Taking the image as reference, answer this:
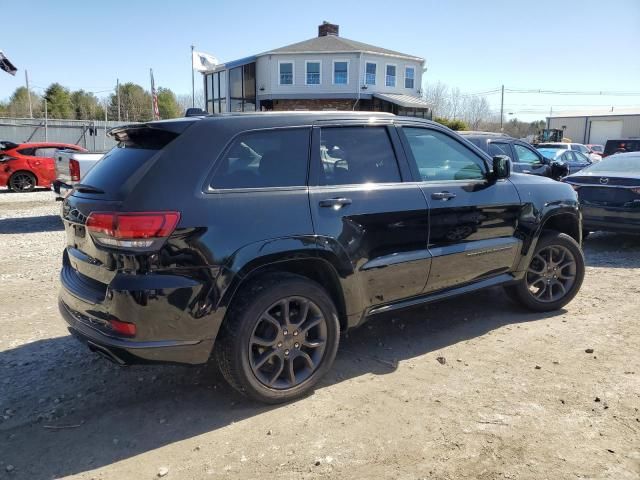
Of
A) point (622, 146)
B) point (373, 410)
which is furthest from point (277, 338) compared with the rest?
point (622, 146)

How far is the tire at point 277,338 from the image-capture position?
3184 millimetres

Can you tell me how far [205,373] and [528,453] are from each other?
91.4 inches

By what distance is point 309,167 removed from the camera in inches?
140

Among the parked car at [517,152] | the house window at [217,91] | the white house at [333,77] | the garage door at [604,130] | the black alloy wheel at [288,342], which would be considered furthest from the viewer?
the garage door at [604,130]

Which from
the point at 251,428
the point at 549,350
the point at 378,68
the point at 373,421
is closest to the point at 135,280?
the point at 251,428

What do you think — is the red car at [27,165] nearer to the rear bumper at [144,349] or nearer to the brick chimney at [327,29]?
the rear bumper at [144,349]

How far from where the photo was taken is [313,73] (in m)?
36.2

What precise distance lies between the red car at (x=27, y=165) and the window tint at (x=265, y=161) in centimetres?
1377

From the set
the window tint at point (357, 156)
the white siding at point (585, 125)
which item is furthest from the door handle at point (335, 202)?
the white siding at point (585, 125)

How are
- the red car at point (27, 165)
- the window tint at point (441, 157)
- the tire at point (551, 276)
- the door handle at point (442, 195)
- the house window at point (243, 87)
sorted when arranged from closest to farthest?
the door handle at point (442, 195), the window tint at point (441, 157), the tire at point (551, 276), the red car at point (27, 165), the house window at point (243, 87)

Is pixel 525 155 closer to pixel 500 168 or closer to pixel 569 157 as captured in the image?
pixel 500 168

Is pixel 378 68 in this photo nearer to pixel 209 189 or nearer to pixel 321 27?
pixel 321 27

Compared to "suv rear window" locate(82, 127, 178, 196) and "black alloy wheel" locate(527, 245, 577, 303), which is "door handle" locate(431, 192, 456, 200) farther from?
"suv rear window" locate(82, 127, 178, 196)

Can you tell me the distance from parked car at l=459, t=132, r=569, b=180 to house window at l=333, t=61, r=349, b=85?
87.0 ft
